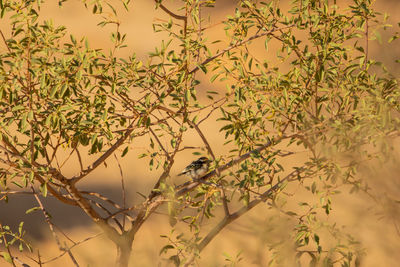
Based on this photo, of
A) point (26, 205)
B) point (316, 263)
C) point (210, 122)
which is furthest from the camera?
point (210, 122)

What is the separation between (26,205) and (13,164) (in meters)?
5.57

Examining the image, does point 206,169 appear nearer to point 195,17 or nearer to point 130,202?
point 195,17

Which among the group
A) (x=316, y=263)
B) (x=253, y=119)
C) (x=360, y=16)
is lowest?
(x=316, y=263)

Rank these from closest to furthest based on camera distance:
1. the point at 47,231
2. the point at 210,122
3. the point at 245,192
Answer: the point at 245,192 < the point at 47,231 < the point at 210,122

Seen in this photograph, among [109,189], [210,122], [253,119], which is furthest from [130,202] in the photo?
[253,119]

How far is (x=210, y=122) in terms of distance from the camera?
11188mm

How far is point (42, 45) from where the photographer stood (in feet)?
11.5

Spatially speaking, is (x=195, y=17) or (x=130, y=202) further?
(x=130, y=202)

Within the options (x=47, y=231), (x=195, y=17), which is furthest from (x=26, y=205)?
(x=195, y=17)

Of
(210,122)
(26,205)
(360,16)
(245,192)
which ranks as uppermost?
(210,122)

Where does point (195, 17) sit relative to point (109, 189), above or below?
below

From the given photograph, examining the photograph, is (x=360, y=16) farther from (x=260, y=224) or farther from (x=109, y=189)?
(x=109, y=189)

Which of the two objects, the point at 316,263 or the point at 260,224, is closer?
the point at 260,224

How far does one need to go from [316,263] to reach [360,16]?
159cm
